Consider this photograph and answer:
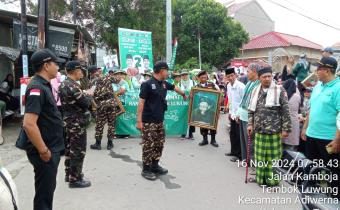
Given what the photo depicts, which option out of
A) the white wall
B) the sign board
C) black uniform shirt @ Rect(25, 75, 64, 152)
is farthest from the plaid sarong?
the white wall

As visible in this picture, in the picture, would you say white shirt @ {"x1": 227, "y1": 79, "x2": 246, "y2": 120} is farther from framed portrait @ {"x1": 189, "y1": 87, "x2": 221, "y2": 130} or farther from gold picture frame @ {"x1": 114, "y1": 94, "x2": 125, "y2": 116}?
→ gold picture frame @ {"x1": 114, "y1": 94, "x2": 125, "y2": 116}

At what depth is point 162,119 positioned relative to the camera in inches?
228

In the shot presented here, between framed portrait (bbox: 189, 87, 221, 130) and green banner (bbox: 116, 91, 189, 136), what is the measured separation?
0.76m

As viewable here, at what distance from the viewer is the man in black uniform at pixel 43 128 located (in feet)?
11.0

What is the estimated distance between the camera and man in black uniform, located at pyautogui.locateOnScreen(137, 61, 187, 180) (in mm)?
5668

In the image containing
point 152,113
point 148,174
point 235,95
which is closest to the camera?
point 152,113

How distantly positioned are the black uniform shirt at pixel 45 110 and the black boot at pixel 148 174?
2.30 meters

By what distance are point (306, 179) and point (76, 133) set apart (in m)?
3.43

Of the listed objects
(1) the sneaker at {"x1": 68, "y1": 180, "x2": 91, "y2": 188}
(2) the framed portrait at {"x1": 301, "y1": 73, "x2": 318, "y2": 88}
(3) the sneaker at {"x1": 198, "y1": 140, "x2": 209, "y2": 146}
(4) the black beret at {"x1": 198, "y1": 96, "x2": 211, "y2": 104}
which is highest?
(2) the framed portrait at {"x1": 301, "y1": 73, "x2": 318, "y2": 88}

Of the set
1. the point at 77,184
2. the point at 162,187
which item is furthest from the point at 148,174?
the point at 77,184

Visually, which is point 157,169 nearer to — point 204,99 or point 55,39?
point 204,99

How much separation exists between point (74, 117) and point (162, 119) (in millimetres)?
1380

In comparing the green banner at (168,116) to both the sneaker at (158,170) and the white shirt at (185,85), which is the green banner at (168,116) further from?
the sneaker at (158,170)

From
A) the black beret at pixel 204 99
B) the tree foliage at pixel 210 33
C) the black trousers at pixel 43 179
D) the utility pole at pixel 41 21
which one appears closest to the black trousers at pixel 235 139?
the black beret at pixel 204 99
